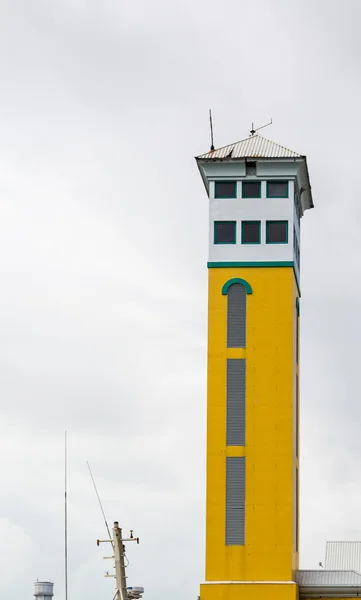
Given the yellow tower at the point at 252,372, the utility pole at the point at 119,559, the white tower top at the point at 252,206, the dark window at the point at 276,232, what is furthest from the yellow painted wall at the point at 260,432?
the utility pole at the point at 119,559

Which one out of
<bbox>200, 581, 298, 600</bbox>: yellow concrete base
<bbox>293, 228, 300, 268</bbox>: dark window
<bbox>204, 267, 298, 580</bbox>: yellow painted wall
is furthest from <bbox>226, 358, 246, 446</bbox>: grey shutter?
<bbox>200, 581, 298, 600</bbox>: yellow concrete base

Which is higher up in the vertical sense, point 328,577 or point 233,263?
point 233,263

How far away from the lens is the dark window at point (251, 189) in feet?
203

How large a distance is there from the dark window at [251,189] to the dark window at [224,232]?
1.33 metres

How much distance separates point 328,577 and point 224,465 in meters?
6.23

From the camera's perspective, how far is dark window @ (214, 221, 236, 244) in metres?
61.6

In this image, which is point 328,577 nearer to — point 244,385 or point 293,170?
point 244,385

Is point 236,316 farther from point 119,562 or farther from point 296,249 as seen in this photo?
point 119,562

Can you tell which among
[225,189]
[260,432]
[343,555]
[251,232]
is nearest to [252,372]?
[260,432]

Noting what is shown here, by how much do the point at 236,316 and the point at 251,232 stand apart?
11.6ft

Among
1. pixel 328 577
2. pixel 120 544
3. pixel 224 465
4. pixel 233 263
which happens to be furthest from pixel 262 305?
pixel 120 544

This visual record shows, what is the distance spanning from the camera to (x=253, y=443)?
59531mm

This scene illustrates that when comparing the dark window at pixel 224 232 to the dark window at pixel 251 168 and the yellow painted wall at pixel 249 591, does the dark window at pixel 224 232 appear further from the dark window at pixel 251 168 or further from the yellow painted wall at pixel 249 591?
the yellow painted wall at pixel 249 591

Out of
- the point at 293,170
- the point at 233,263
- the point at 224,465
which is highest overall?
the point at 293,170
